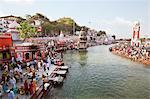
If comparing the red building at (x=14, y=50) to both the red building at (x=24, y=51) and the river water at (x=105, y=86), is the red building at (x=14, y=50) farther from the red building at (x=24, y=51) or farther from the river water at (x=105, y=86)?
the river water at (x=105, y=86)

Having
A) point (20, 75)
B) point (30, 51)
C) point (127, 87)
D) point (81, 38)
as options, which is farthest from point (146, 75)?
point (81, 38)

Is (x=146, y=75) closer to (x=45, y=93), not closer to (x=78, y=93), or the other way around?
(x=78, y=93)

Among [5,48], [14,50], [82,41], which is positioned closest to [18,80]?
[5,48]

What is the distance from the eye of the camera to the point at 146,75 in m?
29.4

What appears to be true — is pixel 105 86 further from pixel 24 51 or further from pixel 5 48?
pixel 5 48

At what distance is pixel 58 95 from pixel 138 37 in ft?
172

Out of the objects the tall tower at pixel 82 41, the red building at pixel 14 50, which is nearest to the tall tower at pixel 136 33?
the tall tower at pixel 82 41

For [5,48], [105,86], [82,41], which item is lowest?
[105,86]

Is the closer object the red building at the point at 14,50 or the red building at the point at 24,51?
the red building at the point at 14,50

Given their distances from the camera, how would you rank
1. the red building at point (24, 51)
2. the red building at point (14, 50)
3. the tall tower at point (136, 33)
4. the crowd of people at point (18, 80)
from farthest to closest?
the tall tower at point (136, 33) < the red building at point (24, 51) < the red building at point (14, 50) < the crowd of people at point (18, 80)

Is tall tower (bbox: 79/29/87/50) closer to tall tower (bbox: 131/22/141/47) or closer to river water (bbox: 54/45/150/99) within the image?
tall tower (bbox: 131/22/141/47)

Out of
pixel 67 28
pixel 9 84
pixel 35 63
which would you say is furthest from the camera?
pixel 67 28

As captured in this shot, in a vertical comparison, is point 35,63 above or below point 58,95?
above

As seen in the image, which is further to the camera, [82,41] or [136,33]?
[136,33]
